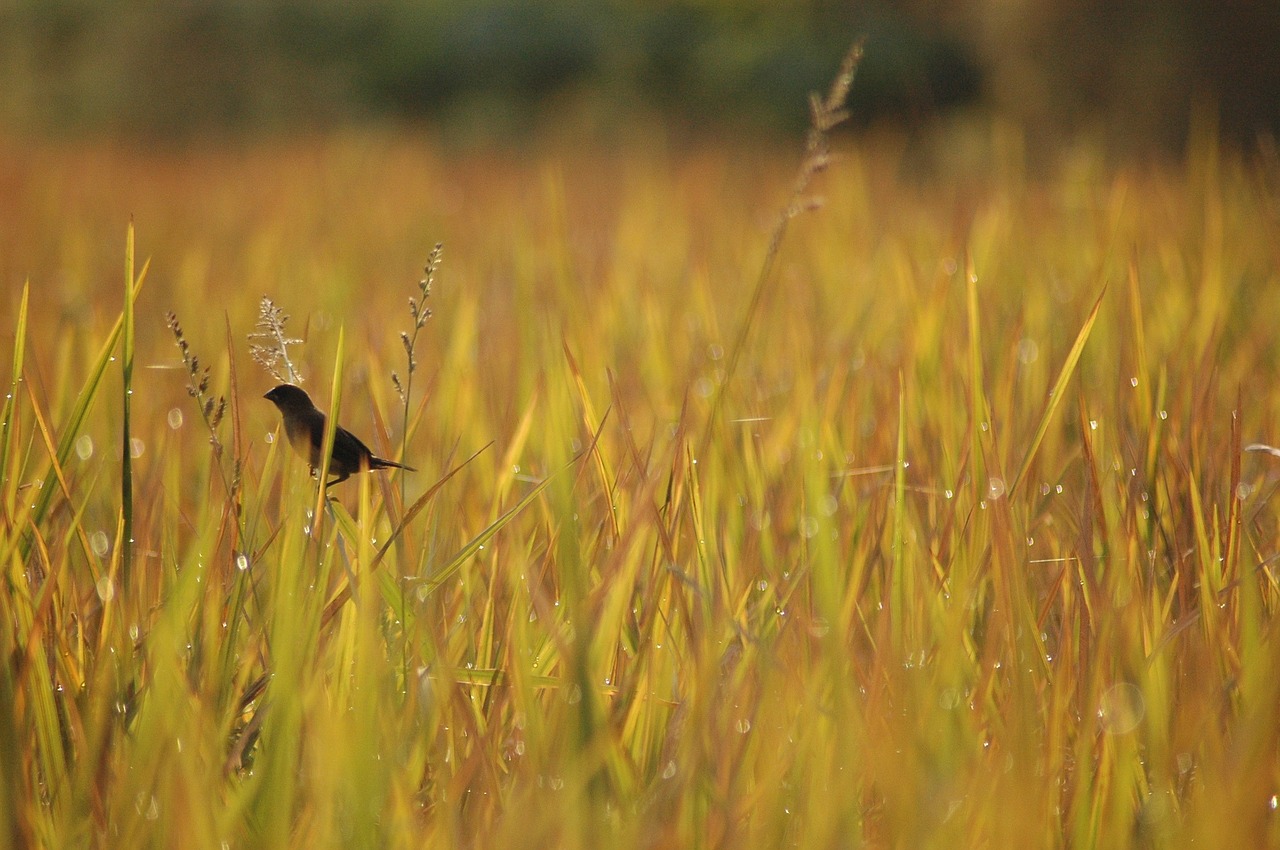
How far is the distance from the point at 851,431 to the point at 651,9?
8.85 metres

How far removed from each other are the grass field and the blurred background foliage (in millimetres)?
2801

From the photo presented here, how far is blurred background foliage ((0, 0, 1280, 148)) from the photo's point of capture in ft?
13.6

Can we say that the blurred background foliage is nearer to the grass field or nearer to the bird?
the grass field

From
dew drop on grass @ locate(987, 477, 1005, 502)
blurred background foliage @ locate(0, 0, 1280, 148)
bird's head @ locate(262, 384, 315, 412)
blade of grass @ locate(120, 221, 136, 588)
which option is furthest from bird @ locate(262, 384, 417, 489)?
blurred background foliage @ locate(0, 0, 1280, 148)

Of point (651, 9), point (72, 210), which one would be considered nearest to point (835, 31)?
point (651, 9)

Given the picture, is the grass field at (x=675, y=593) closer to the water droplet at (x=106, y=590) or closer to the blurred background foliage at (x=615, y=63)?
the water droplet at (x=106, y=590)

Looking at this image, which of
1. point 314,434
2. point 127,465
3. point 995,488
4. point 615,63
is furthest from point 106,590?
point 615,63

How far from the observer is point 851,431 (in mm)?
1196

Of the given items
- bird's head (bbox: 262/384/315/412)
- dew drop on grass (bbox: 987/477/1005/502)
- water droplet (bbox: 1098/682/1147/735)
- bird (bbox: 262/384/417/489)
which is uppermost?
bird's head (bbox: 262/384/315/412)

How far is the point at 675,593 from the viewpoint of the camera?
782 mm

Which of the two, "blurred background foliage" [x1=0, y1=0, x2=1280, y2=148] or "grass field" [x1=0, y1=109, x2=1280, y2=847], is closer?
"grass field" [x1=0, y1=109, x2=1280, y2=847]

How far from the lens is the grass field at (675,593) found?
57cm

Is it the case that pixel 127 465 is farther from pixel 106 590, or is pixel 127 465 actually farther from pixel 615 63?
pixel 615 63

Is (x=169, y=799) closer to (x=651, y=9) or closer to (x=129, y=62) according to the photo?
(x=129, y=62)
